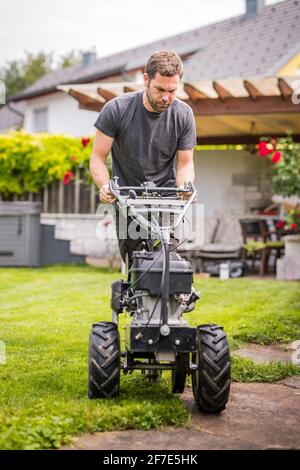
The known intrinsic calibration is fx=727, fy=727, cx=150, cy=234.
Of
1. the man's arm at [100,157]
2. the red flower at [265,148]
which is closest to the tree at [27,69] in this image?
the red flower at [265,148]

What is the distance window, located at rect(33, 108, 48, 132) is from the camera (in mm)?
24200

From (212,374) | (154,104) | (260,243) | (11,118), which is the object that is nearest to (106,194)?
(154,104)

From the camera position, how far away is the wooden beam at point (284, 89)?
29.0 feet

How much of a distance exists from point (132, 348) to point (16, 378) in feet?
3.42

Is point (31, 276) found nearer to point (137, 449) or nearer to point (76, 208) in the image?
point (76, 208)

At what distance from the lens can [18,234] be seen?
12055 mm

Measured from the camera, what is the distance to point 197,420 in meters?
3.37

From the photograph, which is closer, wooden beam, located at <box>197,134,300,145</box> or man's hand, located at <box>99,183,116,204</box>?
man's hand, located at <box>99,183,116,204</box>

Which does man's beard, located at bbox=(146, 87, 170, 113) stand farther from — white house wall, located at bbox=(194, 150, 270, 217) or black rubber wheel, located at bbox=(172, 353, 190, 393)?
white house wall, located at bbox=(194, 150, 270, 217)

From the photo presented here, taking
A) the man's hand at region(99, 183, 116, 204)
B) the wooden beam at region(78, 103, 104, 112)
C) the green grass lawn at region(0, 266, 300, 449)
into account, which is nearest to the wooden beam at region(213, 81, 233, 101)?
the wooden beam at region(78, 103, 104, 112)

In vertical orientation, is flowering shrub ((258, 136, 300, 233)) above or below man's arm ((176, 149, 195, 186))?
above

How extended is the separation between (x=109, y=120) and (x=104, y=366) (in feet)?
4.45

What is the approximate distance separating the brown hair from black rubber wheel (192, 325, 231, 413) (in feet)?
4.44

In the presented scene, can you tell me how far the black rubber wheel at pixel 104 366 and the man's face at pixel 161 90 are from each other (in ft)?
4.05
